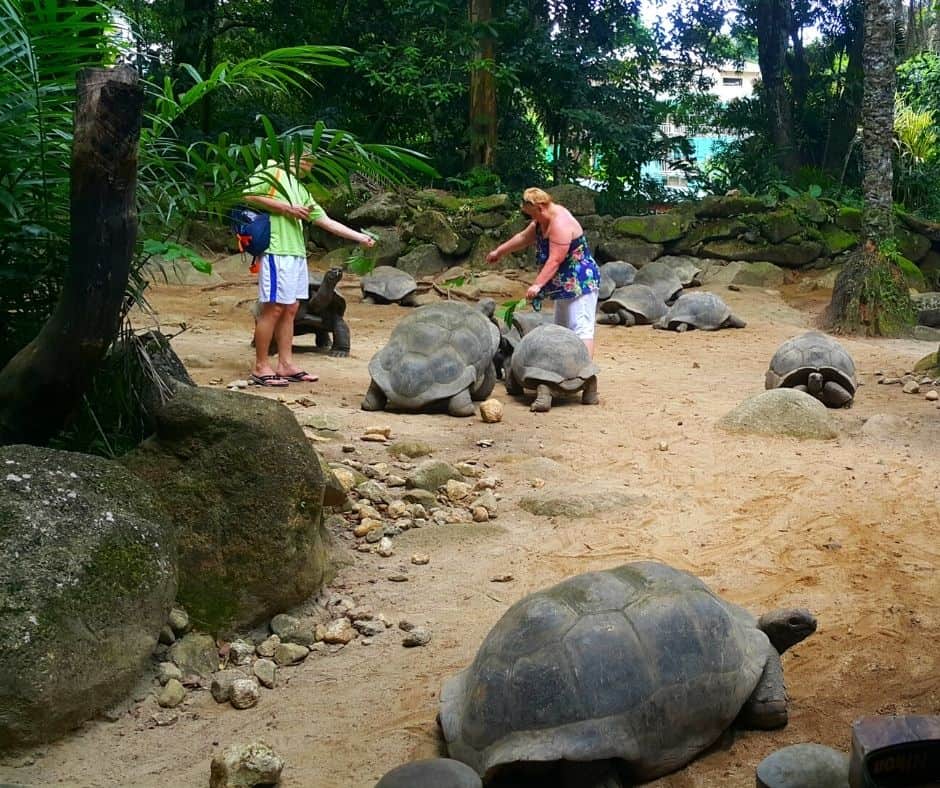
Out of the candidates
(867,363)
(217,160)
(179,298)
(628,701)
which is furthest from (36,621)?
(179,298)

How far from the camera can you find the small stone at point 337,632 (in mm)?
3369

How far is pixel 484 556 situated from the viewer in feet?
13.3

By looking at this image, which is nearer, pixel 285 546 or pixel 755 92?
pixel 285 546

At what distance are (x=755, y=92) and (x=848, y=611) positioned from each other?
1520cm

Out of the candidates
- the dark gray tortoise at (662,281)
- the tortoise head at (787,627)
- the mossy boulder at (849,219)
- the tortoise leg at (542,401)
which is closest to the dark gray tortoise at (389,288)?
the dark gray tortoise at (662,281)

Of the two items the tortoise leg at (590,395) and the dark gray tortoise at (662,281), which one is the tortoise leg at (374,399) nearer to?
the tortoise leg at (590,395)

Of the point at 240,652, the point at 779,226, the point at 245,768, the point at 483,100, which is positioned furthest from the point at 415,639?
the point at 483,100

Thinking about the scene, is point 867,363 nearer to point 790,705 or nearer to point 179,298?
point 790,705

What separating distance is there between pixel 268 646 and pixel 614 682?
135 cm

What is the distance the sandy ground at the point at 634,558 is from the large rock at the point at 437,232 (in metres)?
5.97

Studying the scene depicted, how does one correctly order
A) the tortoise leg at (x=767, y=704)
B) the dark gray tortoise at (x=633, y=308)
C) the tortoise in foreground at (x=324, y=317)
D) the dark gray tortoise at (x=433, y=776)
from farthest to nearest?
the dark gray tortoise at (x=633, y=308) → the tortoise in foreground at (x=324, y=317) → the tortoise leg at (x=767, y=704) → the dark gray tortoise at (x=433, y=776)

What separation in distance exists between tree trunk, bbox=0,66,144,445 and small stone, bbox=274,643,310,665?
1.06m

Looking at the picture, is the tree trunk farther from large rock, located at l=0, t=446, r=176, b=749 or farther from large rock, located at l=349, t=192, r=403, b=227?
large rock, located at l=349, t=192, r=403, b=227

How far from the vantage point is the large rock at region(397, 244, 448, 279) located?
43.8 ft
